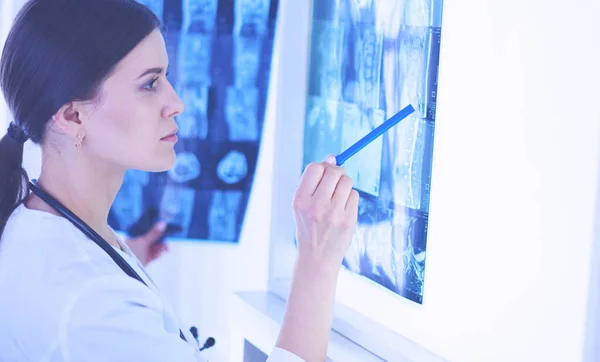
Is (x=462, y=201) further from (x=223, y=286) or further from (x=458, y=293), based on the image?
(x=223, y=286)

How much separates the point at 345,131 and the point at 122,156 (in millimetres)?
329

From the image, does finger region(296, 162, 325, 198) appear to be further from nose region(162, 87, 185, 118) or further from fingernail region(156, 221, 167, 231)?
fingernail region(156, 221, 167, 231)

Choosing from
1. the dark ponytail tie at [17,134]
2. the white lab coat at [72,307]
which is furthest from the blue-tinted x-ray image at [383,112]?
the dark ponytail tie at [17,134]

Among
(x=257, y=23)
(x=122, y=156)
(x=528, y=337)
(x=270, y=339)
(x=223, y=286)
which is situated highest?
(x=257, y=23)

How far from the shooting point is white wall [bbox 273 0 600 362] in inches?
29.1

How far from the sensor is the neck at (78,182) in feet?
3.78

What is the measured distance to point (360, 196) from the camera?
1.13 m

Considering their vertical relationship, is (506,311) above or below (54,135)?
below

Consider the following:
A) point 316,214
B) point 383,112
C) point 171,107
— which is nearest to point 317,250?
point 316,214

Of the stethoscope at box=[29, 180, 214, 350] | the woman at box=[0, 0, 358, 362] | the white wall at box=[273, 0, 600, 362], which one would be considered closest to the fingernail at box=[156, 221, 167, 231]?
the woman at box=[0, 0, 358, 362]

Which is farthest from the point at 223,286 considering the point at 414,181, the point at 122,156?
the point at 414,181

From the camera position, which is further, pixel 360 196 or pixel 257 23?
pixel 257 23

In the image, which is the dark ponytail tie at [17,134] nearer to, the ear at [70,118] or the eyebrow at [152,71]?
the ear at [70,118]

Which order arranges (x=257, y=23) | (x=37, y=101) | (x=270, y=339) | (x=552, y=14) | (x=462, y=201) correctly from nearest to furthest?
1. (x=552, y=14)
2. (x=462, y=201)
3. (x=37, y=101)
4. (x=270, y=339)
5. (x=257, y=23)
